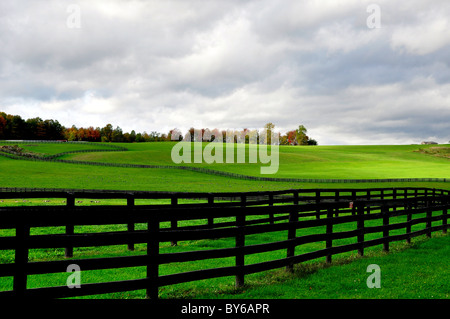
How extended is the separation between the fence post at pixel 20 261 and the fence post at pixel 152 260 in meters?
1.82

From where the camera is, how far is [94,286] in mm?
6215

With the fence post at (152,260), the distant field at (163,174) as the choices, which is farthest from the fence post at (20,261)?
the distant field at (163,174)

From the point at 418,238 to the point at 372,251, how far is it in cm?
397

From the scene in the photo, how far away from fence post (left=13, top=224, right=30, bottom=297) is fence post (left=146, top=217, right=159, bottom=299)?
71.7 inches

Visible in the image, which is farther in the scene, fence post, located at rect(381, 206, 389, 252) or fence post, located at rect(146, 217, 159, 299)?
fence post, located at rect(381, 206, 389, 252)

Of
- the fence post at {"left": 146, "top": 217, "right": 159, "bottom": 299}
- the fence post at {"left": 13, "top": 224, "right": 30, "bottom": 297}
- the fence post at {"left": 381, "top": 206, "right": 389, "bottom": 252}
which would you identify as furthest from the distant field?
the fence post at {"left": 13, "top": 224, "right": 30, "bottom": 297}

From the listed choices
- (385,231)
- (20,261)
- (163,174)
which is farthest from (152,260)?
(163,174)

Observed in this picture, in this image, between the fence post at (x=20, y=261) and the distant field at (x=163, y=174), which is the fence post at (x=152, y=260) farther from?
the distant field at (x=163, y=174)

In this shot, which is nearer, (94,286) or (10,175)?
(94,286)

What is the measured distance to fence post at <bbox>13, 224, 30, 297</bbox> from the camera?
5.62 metres

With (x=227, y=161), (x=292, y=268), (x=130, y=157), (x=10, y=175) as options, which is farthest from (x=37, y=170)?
(x=292, y=268)

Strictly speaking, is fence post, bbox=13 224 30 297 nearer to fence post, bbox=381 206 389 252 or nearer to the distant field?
fence post, bbox=381 206 389 252
